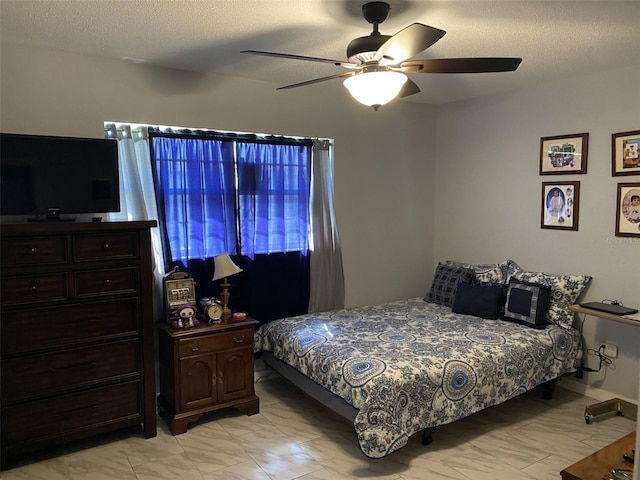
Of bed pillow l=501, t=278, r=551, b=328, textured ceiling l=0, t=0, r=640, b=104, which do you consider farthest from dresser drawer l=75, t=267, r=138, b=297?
bed pillow l=501, t=278, r=551, b=328

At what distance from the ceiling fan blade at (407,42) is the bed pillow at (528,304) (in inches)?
88.8

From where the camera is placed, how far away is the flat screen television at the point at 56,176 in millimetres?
2723

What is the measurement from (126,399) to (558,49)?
339 centimetres

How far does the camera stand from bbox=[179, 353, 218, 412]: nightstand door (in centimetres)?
312

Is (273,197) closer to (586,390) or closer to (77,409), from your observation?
(77,409)

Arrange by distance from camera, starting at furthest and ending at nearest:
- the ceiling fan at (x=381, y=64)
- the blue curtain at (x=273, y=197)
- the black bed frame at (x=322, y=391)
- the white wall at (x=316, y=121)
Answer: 1. the blue curtain at (x=273, y=197)
2. the white wall at (x=316, y=121)
3. the black bed frame at (x=322, y=391)
4. the ceiling fan at (x=381, y=64)

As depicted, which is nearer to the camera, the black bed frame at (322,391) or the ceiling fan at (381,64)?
the ceiling fan at (381,64)

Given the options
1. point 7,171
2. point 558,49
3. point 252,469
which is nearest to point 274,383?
point 252,469

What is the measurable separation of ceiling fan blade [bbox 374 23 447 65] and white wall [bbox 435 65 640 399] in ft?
7.12

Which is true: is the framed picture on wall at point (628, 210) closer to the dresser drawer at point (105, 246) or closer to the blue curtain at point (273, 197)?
the blue curtain at point (273, 197)

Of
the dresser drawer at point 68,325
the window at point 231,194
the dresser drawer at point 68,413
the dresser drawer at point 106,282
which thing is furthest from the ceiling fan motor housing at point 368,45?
the dresser drawer at point 68,413

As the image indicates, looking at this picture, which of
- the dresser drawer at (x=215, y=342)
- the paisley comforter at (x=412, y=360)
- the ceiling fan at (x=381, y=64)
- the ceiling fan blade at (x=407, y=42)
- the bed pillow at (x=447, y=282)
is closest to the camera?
the ceiling fan blade at (x=407, y=42)

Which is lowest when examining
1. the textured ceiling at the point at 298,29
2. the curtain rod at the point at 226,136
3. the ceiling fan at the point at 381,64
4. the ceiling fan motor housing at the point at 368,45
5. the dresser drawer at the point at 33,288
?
the dresser drawer at the point at 33,288

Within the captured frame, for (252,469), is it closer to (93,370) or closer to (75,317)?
(93,370)
